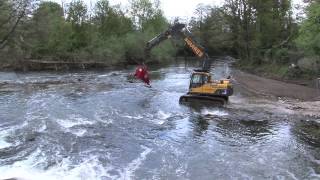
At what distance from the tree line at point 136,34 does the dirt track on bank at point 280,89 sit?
157 inches

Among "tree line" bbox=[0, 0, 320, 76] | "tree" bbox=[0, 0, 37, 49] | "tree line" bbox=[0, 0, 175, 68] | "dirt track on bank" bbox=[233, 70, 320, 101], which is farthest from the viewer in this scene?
"tree line" bbox=[0, 0, 175, 68]

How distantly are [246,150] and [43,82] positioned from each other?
2766 centimetres

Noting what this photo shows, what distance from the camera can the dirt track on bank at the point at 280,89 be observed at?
36.2 metres

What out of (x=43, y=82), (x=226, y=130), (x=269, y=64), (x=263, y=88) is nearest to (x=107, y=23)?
(x=269, y=64)

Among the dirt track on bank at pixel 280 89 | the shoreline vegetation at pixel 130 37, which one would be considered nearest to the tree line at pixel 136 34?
the shoreline vegetation at pixel 130 37

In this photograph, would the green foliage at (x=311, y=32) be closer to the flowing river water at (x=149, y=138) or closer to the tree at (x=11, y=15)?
the flowing river water at (x=149, y=138)

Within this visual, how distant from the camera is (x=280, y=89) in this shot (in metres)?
39.9

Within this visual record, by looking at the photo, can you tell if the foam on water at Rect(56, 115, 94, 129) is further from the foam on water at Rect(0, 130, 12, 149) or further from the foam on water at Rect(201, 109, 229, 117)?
the foam on water at Rect(201, 109, 229, 117)

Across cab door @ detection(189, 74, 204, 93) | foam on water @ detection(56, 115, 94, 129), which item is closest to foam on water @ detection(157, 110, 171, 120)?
cab door @ detection(189, 74, 204, 93)

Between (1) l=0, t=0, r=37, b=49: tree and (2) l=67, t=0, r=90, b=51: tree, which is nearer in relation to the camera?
(1) l=0, t=0, r=37, b=49: tree

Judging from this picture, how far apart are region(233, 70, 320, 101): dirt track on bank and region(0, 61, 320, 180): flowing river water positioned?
104 inches

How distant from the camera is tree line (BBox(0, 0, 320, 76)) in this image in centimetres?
3197

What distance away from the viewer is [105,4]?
3406 inches

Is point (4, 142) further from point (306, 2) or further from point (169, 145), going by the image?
point (306, 2)
